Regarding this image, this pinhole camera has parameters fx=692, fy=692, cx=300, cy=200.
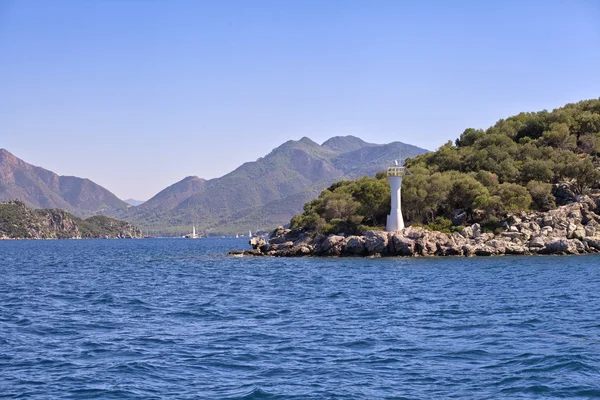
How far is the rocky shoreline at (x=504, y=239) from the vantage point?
71875 millimetres

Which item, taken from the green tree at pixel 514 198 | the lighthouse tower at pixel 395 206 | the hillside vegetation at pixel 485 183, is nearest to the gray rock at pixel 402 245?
the lighthouse tower at pixel 395 206

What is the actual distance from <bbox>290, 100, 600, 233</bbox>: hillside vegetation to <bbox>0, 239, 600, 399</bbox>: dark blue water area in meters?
33.3

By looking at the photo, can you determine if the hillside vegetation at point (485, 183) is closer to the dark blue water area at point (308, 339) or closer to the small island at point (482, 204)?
the small island at point (482, 204)

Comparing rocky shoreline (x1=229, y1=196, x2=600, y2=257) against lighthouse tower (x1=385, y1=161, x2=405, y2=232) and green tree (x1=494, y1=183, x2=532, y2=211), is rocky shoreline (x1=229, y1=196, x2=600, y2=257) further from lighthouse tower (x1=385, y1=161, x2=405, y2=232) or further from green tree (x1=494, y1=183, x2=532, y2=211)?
lighthouse tower (x1=385, y1=161, x2=405, y2=232)

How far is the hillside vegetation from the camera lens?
81000mm

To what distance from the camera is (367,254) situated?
76.2 m

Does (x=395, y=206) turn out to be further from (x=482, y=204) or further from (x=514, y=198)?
(x=514, y=198)

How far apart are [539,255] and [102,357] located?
56916mm

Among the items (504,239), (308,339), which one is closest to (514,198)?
(504,239)

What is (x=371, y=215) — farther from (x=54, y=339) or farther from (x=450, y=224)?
(x=54, y=339)

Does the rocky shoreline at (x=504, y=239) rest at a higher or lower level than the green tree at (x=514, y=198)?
lower

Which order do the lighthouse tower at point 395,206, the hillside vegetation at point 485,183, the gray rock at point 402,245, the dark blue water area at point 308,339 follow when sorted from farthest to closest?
the hillside vegetation at point 485,183 < the lighthouse tower at point 395,206 < the gray rock at point 402,245 < the dark blue water area at point 308,339

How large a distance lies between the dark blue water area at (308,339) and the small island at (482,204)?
2612cm

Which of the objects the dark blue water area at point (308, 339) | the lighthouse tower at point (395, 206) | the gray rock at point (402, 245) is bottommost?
the dark blue water area at point (308, 339)
